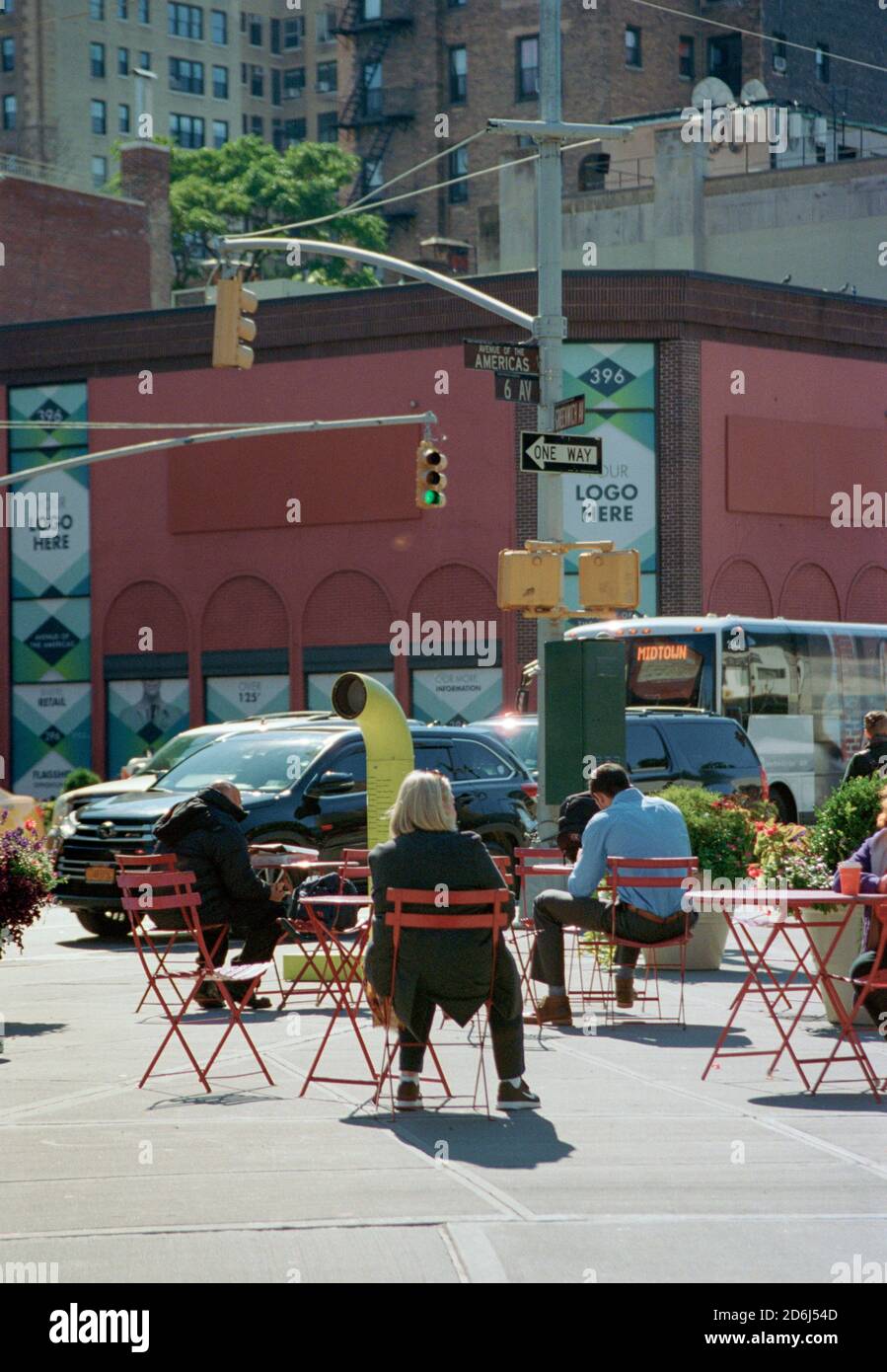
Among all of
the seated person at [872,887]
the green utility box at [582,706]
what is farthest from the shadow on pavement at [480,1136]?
the green utility box at [582,706]

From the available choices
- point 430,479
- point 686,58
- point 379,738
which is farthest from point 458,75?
point 379,738

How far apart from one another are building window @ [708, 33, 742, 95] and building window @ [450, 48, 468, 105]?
8.75 metres

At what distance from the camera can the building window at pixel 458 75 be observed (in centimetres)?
7400

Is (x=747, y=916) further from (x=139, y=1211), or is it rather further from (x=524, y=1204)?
(x=139, y=1211)

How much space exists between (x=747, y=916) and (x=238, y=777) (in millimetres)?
9800

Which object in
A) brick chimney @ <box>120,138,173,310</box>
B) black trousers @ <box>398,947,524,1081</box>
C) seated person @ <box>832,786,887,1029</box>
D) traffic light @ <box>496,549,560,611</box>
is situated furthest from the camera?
brick chimney @ <box>120,138,173,310</box>

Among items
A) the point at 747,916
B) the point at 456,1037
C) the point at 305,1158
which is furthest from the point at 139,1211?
the point at 456,1037

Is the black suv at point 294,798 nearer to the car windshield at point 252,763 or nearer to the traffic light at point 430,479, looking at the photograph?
the car windshield at point 252,763

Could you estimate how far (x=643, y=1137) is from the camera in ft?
27.6

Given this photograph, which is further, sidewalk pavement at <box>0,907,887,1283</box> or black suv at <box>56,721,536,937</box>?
black suv at <box>56,721,536,937</box>

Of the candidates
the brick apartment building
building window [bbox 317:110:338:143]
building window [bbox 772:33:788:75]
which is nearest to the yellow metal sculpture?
the brick apartment building

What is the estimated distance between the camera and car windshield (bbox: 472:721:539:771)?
23781 mm

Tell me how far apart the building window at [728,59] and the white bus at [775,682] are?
143 feet

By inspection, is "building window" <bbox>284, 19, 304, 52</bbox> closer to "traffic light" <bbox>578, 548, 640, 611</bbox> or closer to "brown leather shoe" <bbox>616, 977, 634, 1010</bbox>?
"traffic light" <bbox>578, 548, 640, 611</bbox>
